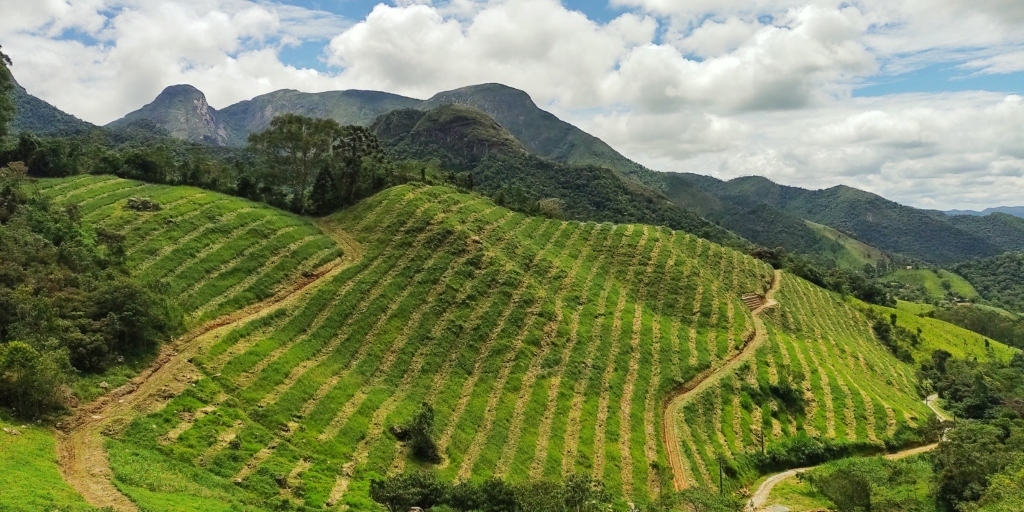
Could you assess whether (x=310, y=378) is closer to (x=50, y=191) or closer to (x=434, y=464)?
(x=434, y=464)

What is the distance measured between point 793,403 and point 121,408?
75.2m

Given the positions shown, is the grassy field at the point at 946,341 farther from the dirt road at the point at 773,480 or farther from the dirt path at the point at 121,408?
the dirt path at the point at 121,408

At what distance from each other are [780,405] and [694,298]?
24302mm

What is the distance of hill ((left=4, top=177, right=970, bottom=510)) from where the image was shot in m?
41.5

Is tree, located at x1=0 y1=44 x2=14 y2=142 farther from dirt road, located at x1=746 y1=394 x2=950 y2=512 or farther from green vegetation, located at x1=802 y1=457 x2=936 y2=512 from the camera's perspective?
green vegetation, located at x1=802 y1=457 x2=936 y2=512

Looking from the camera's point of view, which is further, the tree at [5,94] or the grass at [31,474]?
the tree at [5,94]

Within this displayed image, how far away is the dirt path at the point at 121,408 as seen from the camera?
3094 centimetres

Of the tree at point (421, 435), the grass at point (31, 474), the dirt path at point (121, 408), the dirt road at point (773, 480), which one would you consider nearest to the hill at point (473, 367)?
the dirt path at point (121, 408)

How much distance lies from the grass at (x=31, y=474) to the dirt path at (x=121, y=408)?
828 millimetres

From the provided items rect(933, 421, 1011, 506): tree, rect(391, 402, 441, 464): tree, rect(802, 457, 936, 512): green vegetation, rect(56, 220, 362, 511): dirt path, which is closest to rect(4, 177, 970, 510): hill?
rect(56, 220, 362, 511): dirt path

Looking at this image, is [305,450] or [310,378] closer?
[305,450]

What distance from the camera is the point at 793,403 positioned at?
246 feet

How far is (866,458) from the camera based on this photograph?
6744 centimetres

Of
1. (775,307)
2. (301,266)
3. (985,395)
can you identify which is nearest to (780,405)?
(775,307)
